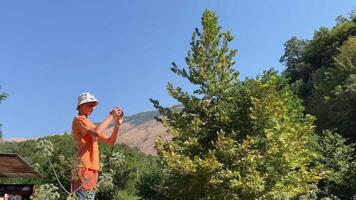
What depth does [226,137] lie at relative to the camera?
14.9 metres

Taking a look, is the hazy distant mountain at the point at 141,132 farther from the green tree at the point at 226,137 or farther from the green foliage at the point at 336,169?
the green tree at the point at 226,137

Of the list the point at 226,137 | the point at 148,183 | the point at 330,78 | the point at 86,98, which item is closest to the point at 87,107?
the point at 86,98

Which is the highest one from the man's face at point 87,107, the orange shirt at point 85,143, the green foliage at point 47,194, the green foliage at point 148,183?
the green foliage at point 148,183

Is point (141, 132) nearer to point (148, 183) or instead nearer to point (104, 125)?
point (148, 183)

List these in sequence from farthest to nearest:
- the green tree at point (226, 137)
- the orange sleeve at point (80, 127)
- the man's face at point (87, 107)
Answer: the green tree at point (226, 137) → the man's face at point (87, 107) → the orange sleeve at point (80, 127)

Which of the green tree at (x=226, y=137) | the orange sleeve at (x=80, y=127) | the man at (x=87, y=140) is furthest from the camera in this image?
the green tree at (x=226, y=137)

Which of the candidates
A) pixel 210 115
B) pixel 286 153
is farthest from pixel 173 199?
pixel 286 153

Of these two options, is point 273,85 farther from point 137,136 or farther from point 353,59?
point 137,136

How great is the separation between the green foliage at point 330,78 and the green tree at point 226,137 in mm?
12470

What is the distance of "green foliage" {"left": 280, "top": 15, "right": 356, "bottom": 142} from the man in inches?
Answer: 951

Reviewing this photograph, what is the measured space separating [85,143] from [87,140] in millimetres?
32

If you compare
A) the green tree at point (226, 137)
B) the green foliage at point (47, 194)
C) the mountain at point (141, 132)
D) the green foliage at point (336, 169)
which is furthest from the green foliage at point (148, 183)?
the mountain at point (141, 132)

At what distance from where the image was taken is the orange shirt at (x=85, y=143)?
461 cm

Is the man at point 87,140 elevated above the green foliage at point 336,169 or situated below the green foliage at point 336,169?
below
